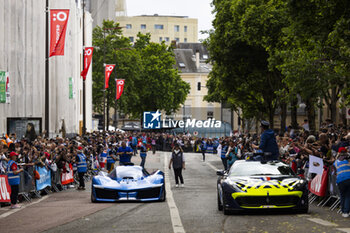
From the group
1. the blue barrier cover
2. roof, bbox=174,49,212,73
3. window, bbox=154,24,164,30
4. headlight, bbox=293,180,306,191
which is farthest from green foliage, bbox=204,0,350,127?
window, bbox=154,24,164,30

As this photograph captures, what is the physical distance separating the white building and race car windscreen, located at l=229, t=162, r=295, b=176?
893 inches

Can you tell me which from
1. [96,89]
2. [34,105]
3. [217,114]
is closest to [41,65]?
[34,105]

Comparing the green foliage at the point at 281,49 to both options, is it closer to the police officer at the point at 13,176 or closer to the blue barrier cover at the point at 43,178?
the police officer at the point at 13,176

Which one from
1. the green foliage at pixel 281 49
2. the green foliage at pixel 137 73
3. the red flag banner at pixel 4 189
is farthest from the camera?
the green foliage at pixel 137 73

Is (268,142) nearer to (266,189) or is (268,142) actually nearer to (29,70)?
(266,189)

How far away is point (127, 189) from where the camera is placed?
1925cm

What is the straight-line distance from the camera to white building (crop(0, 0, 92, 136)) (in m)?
38.8

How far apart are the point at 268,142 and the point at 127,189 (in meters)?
4.07

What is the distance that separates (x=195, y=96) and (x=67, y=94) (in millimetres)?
70627

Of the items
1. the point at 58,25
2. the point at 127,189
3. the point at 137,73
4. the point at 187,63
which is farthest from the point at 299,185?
the point at 187,63

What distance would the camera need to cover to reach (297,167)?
21516 millimetres

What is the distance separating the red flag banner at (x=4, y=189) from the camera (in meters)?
18.6

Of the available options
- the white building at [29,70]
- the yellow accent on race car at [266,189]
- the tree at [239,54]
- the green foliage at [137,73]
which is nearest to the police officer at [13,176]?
the yellow accent on race car at [266,189]

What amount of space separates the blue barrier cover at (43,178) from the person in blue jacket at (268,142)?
321 inches
